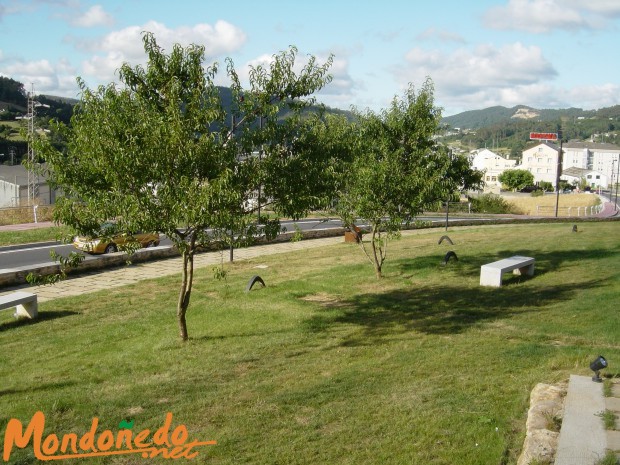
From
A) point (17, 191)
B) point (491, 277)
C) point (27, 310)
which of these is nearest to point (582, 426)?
point (491, 277)

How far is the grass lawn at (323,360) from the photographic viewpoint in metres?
6.33

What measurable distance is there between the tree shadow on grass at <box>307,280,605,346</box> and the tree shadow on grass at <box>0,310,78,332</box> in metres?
5.92

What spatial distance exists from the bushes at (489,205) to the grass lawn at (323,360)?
4592cm

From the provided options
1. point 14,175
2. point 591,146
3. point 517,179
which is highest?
point 591,146

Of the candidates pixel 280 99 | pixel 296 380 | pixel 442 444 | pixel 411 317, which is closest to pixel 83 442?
pixel 296 380

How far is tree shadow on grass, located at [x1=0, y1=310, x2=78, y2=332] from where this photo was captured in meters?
12.7

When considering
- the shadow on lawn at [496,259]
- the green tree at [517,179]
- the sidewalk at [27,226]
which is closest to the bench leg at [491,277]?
the shadow on lawn at [496,259]

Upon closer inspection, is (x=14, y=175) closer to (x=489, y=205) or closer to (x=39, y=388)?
(x=489, y=205)

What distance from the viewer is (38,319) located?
13.2 m

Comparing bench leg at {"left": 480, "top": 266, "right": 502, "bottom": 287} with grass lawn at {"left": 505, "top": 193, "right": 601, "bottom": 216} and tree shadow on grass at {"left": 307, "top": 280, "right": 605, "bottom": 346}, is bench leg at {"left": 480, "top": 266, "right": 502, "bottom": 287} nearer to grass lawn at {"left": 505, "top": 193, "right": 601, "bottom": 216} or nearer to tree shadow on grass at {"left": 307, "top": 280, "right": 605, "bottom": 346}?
tree shadow on grass at {"left": 307, "top": 280, "right": 605, "bottom": 346}

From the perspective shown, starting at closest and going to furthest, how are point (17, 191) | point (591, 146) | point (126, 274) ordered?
point (126, 274) → point (17, 191) → point (591, 146)

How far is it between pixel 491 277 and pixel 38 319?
1117cm

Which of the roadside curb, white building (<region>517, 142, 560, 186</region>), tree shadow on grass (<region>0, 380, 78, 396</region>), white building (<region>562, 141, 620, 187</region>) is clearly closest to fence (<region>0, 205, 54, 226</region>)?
the roadside curb

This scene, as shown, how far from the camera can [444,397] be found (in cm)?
737
